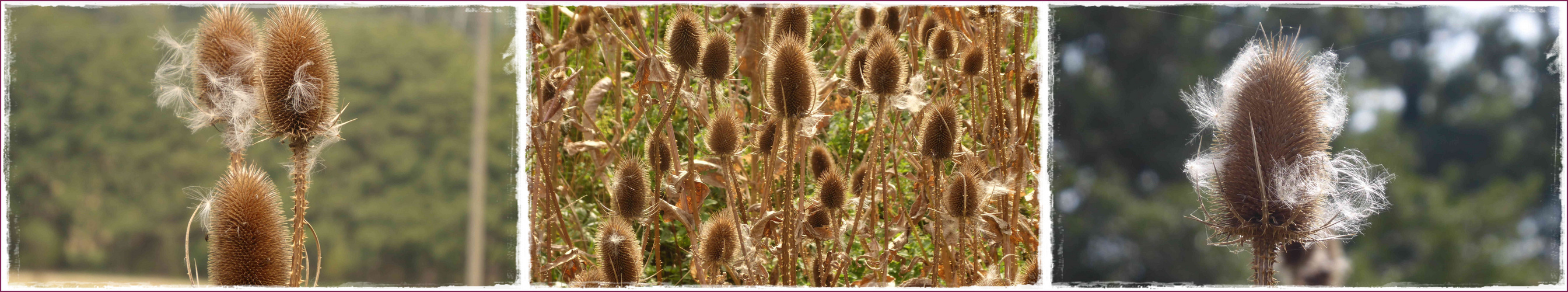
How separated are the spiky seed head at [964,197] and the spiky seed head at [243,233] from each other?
3.21ft

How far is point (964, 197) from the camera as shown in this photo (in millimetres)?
1073

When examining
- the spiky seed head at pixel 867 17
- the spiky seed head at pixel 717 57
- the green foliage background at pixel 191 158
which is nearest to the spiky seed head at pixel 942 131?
the spiky seed head at pixel 867 17

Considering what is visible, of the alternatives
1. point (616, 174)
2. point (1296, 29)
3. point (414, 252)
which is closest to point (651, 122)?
point (616, 174)

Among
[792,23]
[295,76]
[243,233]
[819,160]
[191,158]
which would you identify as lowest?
[243,233]

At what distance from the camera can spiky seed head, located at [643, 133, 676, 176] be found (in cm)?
110

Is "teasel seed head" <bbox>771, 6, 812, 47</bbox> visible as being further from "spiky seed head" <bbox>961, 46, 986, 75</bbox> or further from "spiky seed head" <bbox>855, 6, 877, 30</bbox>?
"spiky seed head" <bbox>961, 46, 986, 75</bbox>

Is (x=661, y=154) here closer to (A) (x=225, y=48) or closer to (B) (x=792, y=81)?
(B) (x=792, y=81)

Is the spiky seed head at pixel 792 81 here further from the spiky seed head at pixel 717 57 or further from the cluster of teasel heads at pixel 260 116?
the cluster of teasel heads at pixel 260 116

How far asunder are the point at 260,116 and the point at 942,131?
98 cm

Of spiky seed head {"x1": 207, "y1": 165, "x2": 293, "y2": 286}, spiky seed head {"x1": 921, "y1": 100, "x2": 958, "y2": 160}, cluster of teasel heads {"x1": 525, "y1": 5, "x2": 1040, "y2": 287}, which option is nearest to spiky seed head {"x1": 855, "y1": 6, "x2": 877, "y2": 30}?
cluster of teasel heads {"x1": 525, "y1": 5, "x2": 1040, "y2": 287}

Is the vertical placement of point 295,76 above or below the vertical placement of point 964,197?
above

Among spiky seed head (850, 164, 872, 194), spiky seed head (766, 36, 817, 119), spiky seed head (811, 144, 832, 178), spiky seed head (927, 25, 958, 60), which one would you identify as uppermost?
spiky seed head (927, 25, 958, 60)

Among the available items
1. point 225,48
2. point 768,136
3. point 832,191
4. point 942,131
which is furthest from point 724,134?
point 225,48

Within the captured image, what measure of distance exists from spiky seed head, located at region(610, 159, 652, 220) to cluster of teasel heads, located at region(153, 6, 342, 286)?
0.41m
